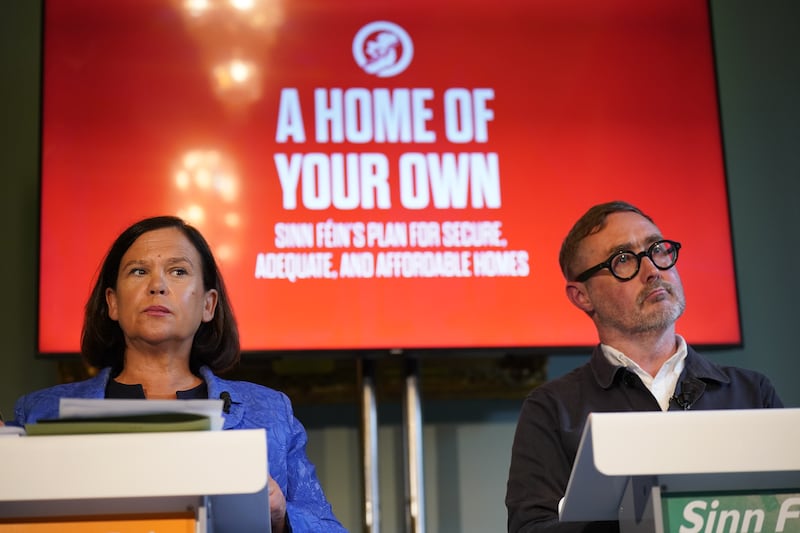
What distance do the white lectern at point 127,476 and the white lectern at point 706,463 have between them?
47 cm

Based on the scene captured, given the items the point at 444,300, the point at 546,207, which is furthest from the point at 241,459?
the point at 546,207

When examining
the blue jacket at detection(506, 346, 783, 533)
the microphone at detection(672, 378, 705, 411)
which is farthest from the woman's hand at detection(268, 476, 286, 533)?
the microphone at detection(672, 378, 705, 411)

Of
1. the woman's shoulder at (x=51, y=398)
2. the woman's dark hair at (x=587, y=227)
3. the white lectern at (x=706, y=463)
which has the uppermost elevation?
the woman's dark hair at (x=587, y=227)

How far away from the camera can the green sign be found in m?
1.34

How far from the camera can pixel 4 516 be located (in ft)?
4.19

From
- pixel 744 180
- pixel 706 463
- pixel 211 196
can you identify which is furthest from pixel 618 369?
pixel 744 180

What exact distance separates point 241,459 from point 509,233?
1935 mm

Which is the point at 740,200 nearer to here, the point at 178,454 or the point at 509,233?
the point at 509,233

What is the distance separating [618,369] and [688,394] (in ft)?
0.50

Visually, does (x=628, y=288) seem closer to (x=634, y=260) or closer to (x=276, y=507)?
(x=634, y=260)

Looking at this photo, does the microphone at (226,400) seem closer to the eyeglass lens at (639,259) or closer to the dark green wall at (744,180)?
the eyeglass lens at (639,259)

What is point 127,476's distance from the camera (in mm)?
1245

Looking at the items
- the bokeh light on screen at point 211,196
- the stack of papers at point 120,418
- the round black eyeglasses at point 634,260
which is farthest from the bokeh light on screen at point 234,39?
the stack of papers at point 120,418

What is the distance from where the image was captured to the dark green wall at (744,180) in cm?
329
